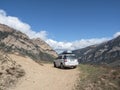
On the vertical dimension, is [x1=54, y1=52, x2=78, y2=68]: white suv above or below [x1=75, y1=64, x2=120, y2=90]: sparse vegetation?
above

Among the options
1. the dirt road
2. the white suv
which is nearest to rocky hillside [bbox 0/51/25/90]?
the dirt road

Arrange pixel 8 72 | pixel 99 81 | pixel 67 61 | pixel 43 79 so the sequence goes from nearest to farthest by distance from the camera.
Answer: pixel 99 81, pixel 8 72, pixel 43 79, pixel 67 61

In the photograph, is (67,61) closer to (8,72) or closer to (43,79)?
(43,79)

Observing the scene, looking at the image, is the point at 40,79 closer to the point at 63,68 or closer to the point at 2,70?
the point at 2,70

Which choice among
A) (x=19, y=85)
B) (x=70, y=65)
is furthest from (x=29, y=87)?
(x=70, y=65)

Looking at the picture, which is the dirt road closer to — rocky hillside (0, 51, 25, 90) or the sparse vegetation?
rocky hillside (0, 51, 25, 90)

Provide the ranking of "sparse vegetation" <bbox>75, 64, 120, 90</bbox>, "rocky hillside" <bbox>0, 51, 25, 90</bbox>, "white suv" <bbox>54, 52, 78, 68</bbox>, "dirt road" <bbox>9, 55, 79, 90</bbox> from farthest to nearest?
1. "white suv" <bbox>54, 52, 78, 68</bbox>
2. "rocky hillside" <bbox>0, 51, 25, 90</bbox>
3. "dirt road" <bbox>9, 55, 79, 90</bbox>
4. "sparse vegetation" <bbox>75, 64, 120, 90</bbox>

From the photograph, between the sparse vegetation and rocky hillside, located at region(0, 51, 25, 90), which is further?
rocky hillside, located at region(0, 51, 25, 90)

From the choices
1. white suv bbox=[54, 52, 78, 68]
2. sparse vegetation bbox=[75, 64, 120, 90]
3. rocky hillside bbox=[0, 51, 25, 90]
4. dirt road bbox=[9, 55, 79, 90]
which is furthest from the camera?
white suv bbox=[54, 52, 78, 68]

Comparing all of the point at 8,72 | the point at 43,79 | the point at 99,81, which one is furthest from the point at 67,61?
the point at 8,72

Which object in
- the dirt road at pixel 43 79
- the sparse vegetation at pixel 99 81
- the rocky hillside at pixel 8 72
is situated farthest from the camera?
the rocky hillside at pixel 8 72

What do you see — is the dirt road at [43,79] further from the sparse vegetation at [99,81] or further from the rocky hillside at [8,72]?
the sparse vegetation at [99,81]

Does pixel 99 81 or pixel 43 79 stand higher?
pixel 43 79

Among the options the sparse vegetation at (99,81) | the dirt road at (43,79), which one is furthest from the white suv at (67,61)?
the sparse vegetation at (99,81)
